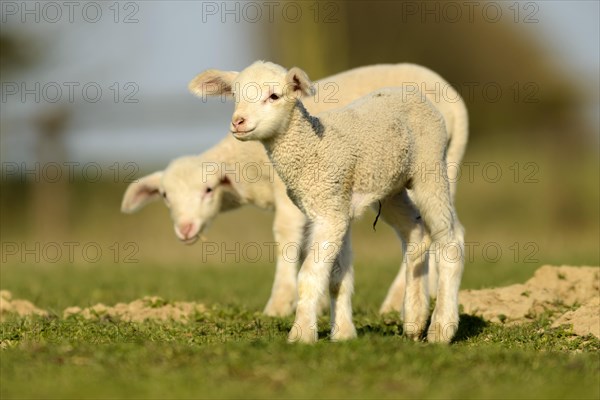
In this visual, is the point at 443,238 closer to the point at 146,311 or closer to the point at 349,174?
the point at 349,174

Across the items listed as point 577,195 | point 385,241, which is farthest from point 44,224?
point 577,195

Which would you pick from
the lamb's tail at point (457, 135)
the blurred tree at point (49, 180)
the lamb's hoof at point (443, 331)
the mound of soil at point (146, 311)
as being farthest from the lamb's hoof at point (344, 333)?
the blurred tree at point (49, 180)

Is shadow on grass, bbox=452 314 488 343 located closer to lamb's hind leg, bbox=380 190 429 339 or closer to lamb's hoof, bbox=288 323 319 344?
lamb's hind leg, bbox=380 190 429 339

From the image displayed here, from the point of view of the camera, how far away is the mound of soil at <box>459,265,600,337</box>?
25.1 feet

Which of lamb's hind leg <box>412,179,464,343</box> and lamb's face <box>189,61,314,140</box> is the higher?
lamb's face <box>189,61,314,140</box>

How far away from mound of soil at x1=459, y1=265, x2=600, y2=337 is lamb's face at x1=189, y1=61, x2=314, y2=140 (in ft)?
8.11

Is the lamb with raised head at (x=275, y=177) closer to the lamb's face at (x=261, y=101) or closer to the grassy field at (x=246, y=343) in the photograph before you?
the grassy field at (x=246, y=343)

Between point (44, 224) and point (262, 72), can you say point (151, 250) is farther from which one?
point (262, 72)

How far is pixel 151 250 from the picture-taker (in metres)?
18.6

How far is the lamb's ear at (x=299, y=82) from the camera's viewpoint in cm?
643

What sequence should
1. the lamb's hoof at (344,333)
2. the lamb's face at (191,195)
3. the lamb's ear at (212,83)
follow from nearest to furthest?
the lamb's hoof at (344,333) → the lamb's ear at (212,83) → the lamb's face at (191,195)

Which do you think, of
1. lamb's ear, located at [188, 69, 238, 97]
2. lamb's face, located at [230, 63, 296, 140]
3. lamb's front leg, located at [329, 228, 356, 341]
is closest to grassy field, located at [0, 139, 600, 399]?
lamb's front leg, located at [329, 228, 356, 341]

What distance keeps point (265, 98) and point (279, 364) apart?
1906 mm

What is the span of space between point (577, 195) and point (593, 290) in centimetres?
1141
